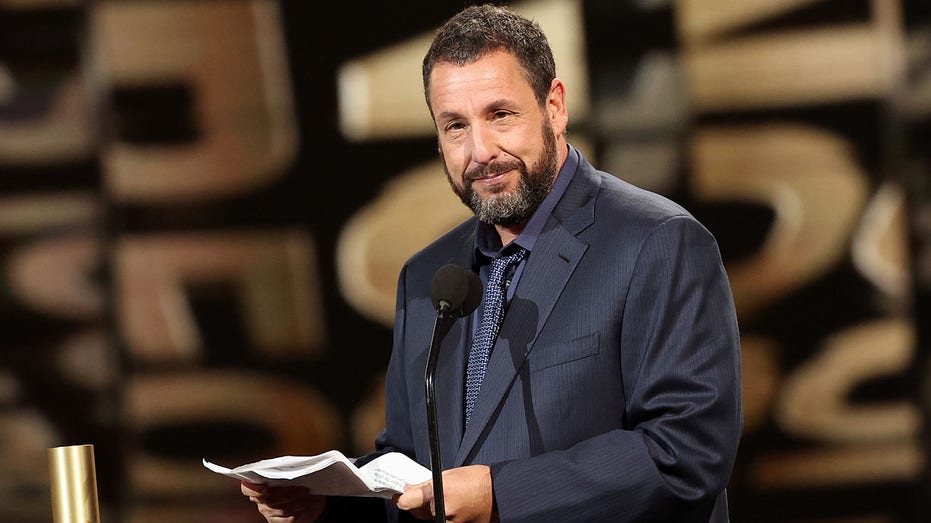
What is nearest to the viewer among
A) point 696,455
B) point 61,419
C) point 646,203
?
point 696,455

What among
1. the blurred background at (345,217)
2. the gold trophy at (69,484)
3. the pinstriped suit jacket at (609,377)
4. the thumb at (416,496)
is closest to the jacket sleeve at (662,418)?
the pinstriped suit jacket at (609,377)

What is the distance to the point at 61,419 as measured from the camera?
375cm

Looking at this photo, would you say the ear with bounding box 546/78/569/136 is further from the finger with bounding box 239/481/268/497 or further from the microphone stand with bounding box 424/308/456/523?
the finger with bounding box 239/481/268/497

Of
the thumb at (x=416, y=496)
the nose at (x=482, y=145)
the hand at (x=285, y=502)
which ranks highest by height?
the nose at (x=482, y=145)

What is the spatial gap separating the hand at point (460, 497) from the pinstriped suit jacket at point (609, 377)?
25 millimetres

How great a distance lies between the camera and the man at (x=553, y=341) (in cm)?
181

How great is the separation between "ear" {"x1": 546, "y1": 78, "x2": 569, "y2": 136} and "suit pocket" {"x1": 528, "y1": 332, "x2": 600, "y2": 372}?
1.48 feet

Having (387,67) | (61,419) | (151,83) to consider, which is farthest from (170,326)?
(387,67)

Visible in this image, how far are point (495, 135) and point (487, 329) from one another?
35 centimetres

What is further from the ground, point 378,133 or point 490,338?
point 378,133

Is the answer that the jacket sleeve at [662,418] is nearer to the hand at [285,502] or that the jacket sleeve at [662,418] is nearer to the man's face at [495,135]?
the man's face at [495,135]

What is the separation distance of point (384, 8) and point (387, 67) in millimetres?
200

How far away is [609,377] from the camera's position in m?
1.92

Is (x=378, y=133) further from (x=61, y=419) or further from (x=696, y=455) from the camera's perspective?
(x=696, y=455)
